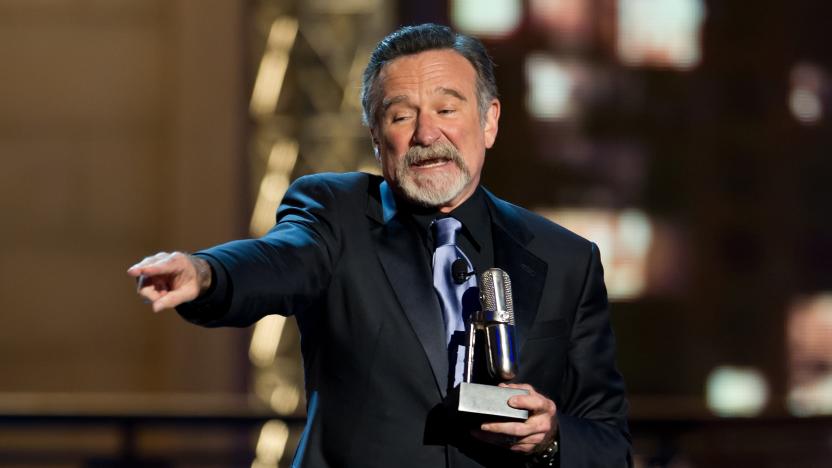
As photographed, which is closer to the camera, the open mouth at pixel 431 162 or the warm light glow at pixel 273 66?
the open mouth at pixel 431 162

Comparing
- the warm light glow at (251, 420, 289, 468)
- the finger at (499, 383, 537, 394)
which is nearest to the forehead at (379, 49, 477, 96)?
the finger at (499, 383, 537, 394)

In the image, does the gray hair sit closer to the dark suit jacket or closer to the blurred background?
the dark suit jacket

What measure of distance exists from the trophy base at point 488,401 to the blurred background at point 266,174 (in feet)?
8.96

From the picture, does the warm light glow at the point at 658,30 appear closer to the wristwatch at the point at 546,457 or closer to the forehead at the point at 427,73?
the forehead at the point at 427,73

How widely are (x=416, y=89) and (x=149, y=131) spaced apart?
5.09 meters

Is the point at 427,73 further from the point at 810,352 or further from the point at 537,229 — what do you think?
the point at 810,352

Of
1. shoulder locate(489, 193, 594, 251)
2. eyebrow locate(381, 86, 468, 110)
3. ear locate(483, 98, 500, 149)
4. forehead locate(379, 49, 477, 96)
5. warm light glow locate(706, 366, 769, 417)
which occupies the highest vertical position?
forehead locate(379, 49, 477, 96)

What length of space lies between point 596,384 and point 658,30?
21.4ft

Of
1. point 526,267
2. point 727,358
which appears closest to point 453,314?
point 526,267

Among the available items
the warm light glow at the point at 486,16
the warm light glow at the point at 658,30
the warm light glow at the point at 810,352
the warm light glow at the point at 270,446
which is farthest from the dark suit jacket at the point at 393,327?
the warm light glow at the point at 810,352

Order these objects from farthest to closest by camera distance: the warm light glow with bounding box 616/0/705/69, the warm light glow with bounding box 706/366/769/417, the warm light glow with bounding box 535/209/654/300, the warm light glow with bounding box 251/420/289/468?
the warm light glow with bounding box 706/366/769/417, the warm light glow with bounding box 616/0/705/69, the warm light glow with bounding box 535/209/654/300, the warm light glow with bounding box 251/420/289/468

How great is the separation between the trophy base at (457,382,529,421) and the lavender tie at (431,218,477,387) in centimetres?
16

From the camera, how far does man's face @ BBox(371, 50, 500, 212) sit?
5.90 feet

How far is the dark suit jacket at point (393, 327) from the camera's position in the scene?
1.71 meters
